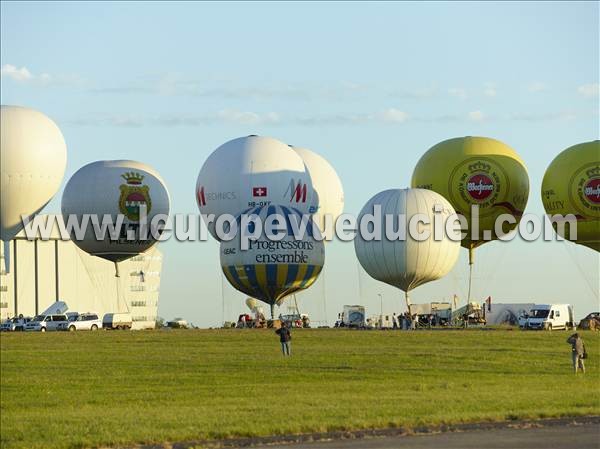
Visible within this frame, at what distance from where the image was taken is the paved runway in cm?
2772

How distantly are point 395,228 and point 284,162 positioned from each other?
12036 mm

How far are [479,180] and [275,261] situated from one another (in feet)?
49.9

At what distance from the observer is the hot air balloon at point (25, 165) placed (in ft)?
261

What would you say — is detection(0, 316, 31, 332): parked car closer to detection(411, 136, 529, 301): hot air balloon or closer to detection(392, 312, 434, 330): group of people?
detection(392, 312, 434, 330): group of people

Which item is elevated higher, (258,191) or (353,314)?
(258,191)

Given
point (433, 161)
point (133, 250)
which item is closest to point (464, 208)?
point (433, 161)

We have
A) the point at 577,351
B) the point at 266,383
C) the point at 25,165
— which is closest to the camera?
the point at 266,383

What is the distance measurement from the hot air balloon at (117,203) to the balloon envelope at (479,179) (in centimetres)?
1738

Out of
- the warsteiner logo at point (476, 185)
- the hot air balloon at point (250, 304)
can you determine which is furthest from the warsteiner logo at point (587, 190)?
the hot air balloon at point (250, 304)

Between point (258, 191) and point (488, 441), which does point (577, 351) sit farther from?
point (258, 191)

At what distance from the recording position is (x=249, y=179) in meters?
84.4

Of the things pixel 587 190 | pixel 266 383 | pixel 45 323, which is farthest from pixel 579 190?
→ pixel 266 383

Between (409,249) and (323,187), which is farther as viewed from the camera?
(323,187)

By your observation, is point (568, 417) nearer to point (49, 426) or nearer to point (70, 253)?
point (49, 426)
